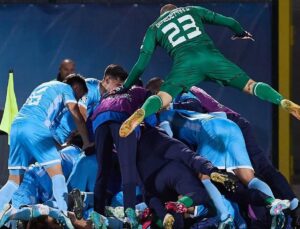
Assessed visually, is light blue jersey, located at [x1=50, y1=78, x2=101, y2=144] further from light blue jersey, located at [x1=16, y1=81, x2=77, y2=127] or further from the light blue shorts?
the light blue shorts

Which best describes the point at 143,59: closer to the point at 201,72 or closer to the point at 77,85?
the point at 201,72

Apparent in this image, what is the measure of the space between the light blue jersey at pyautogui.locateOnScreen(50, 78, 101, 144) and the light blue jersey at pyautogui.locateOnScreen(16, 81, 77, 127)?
39 cm

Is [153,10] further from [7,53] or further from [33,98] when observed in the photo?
[33,98]

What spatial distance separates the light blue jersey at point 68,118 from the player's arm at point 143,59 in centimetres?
86

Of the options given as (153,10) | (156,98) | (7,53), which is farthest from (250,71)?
(156,98)

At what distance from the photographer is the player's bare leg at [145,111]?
25.9ft

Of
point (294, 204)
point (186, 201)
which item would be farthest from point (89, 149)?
point (294, 204)

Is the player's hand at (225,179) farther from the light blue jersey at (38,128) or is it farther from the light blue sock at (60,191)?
the light blue jersey at (38,128)

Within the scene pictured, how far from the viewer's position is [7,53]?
1158 cm

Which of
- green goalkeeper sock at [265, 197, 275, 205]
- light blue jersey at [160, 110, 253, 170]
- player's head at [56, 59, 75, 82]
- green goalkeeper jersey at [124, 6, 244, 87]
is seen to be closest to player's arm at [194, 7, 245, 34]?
green goalkeeper jersey at [124, 6, 244, 87]

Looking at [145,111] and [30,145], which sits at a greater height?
[145,111]

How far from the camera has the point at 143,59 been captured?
330 inches

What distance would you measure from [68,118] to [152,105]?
1.56m

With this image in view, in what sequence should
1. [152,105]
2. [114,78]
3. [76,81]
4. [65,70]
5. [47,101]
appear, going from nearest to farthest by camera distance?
[152,105]
[47,101]
[114,78]
[76,81]
[65,70]
